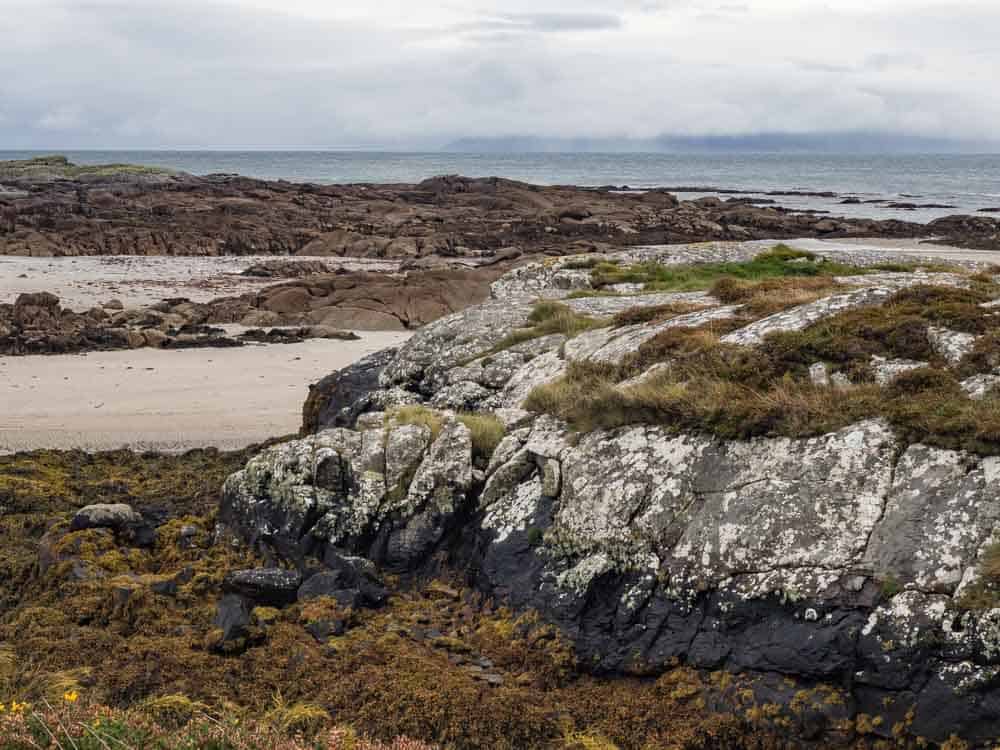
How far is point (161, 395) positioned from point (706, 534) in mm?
17229

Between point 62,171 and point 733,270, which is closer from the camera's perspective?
point 733,270

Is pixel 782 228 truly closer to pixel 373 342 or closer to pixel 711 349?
pixel 373 342

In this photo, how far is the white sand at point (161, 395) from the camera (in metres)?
19.2

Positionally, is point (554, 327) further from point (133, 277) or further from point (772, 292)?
point (133, 277)

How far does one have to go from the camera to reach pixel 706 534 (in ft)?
27.5

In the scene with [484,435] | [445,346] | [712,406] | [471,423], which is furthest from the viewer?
[445,346]

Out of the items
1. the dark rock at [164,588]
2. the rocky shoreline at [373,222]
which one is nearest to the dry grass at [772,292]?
the dark rock at [164,588]

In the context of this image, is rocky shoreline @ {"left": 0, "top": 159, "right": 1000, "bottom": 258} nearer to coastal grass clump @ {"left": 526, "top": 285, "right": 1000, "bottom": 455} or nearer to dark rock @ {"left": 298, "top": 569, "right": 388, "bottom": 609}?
coastal grass clump @ {"left": 526, "top": 285, "right": 1000, "bottom": 455}

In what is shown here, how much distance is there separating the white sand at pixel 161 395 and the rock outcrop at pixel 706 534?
8.23 meters

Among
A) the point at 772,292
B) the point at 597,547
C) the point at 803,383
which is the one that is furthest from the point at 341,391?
the point at 803,383

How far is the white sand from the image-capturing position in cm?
1919

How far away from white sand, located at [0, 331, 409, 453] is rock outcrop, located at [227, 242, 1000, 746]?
823cm

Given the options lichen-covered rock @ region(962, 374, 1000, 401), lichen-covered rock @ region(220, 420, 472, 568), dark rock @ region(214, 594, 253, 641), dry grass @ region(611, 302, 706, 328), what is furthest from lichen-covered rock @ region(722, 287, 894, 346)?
dark rock @ region(214, 594, 253, 641)

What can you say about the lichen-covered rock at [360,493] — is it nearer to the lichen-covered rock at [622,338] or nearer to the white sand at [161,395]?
the lichen-covered rock at [622,338]
